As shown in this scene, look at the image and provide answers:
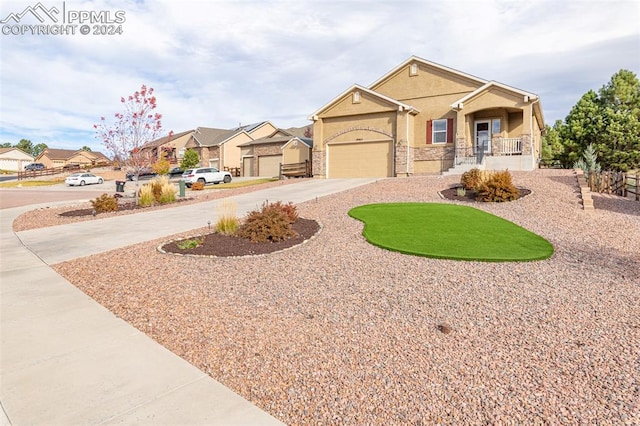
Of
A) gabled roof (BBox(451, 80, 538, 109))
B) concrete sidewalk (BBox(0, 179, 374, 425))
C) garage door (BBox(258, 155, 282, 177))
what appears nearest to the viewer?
concrete sidewalk (BBox(0, 179, 374, 425))

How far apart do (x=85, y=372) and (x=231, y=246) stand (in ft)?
17.1

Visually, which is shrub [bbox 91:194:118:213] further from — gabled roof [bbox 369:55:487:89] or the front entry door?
the front entry door

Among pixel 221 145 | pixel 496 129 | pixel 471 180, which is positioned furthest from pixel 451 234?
pixel 221 145

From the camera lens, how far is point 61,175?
55.2 m

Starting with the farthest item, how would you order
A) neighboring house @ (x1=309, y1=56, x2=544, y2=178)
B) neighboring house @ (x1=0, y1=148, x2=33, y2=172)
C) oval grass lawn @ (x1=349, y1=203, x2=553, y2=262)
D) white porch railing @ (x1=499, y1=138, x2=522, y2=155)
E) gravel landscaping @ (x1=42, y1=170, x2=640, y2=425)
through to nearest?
neighboring house @ (x1=0, y1=148, x2=33, y2=172)
neighboring house @ (x1=309, y1=56, x2=544, y2=178)
white porch railing @ (x1=499, y1=138, x2=522, y2=155)
oval grass lawn @ (x1=349, y1=203, x2=553, y2=262)
gravel landscaping @ (x1=42, y1=170, x2=640, y2=425)

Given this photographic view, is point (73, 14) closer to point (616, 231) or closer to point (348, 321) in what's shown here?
point (348, 321)

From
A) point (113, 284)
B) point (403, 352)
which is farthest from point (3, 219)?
point (403, 352)

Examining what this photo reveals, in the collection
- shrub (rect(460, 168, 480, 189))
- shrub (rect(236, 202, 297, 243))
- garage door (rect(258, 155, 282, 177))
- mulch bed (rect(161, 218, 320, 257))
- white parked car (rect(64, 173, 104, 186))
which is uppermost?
garage door (rect(258, 155, 282, 177))

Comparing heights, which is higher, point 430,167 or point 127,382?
point 430,167

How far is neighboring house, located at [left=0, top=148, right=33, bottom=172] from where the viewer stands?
271ft

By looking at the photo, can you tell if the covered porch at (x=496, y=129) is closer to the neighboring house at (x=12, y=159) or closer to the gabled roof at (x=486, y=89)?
the gabled roof at (x=486, y=89)

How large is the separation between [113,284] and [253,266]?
97.7 inches

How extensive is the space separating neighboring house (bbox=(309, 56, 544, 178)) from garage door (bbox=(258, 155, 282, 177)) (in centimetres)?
1194

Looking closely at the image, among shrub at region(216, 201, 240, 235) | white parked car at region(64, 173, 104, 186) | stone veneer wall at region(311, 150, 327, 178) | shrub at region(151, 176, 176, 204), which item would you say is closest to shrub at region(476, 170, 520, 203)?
shrub at region(216, 201, 240, 235)
